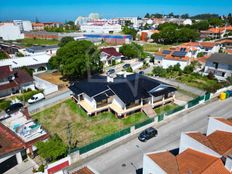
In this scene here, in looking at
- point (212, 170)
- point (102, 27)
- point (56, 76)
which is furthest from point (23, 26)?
point (212, 170)

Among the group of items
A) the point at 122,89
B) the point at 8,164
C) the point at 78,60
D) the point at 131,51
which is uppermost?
the point at 78,60

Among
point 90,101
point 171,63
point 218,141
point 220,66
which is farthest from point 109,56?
point 218,141

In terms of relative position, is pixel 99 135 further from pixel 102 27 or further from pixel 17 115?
pixel 102 27

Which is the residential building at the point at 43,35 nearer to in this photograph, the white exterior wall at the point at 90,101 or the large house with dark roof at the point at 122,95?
the white exterior wall at the point at 90,101

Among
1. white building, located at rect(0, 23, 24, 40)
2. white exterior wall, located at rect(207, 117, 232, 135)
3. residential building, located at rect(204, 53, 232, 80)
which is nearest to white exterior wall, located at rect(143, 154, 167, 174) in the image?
white exterior wall, located at rect(207, 117, 232, 135)

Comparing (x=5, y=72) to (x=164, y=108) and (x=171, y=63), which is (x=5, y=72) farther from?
(x=171, y=63)

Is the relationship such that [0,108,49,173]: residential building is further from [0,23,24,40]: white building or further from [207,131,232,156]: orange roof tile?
[0,23,24,40]: white building
